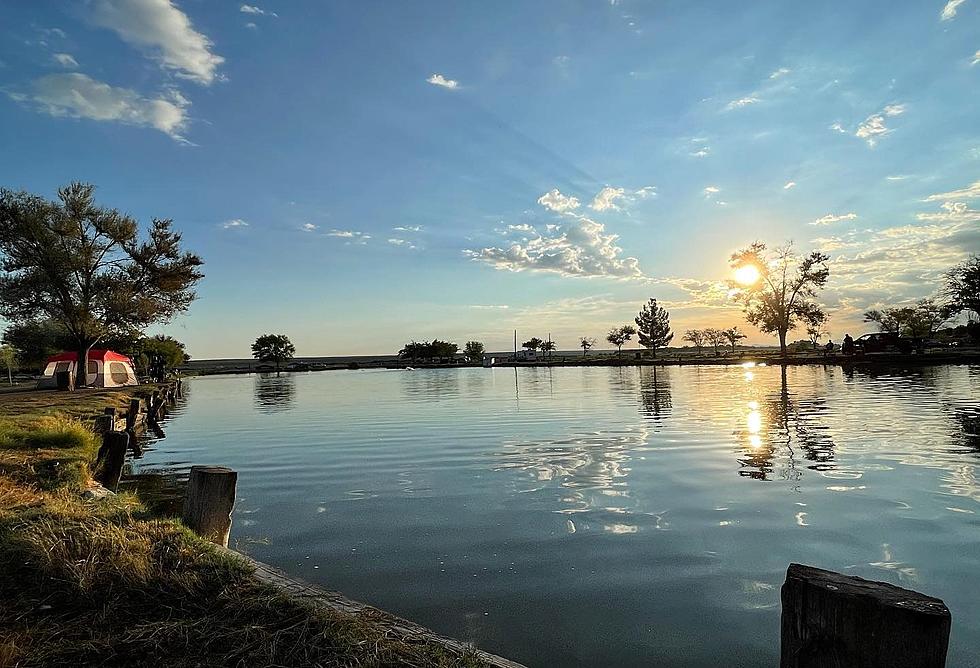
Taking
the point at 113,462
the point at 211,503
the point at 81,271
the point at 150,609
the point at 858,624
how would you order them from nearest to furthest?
1. the point at 858,624
2. the point at 150,609
3. the point at 211,503
4. the point at 113,462
5. the point at 81,271

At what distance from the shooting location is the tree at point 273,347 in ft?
458

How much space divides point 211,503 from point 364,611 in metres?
3.01

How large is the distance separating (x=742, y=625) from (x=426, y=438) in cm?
1218

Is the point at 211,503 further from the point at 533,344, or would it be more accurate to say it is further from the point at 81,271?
the point at 533,344

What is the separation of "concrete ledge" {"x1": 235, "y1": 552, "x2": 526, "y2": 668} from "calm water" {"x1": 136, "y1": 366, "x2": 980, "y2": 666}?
3.22 feet

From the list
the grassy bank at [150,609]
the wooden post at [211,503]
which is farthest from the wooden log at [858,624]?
the wooden post at [211,503]

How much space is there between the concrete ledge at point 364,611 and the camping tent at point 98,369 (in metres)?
41.5

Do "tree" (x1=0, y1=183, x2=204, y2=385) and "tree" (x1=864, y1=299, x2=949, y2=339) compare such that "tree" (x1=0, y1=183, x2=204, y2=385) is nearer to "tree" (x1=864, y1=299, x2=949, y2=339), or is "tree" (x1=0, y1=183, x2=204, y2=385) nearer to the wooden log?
the wooden log

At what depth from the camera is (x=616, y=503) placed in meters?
9.20

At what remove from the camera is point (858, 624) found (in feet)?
8.69

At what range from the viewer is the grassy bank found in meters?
3.58

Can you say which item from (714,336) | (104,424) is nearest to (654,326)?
(714,336)


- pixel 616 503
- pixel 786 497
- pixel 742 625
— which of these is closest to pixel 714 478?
pixel 786 497

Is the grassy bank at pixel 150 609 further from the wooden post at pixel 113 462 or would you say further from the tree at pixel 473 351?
the tree at pixel 473 351
